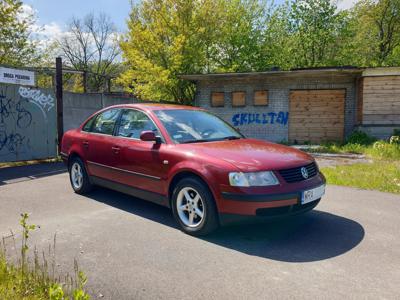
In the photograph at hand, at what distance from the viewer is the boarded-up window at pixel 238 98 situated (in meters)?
17.5

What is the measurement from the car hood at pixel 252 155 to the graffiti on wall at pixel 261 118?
12449 mm

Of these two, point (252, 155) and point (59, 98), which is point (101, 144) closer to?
point (252, 155)

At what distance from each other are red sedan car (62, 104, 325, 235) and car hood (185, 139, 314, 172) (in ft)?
0.04

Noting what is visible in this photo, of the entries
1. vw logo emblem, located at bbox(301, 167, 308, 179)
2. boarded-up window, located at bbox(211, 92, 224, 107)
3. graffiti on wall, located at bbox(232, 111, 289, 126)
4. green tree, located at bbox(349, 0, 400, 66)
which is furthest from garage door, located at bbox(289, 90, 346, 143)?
green tree, located at bbox(349, 0, 400, 66)

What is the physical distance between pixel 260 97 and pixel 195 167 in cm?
1381

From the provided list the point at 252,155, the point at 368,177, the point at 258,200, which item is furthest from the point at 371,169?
the point at 258,200

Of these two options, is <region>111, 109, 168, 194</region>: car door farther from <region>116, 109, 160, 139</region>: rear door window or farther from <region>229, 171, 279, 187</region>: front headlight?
<region>229, 171, 279, 187</region>: front headlight

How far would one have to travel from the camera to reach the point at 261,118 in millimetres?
17250

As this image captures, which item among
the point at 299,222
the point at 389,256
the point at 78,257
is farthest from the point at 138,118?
the point at 389,256

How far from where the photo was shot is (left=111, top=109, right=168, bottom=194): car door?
15.1 feet

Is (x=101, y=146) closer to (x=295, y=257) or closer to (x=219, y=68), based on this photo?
(x=295, y=257)

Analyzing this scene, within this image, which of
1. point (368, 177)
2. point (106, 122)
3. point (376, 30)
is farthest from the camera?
point (376, 30)

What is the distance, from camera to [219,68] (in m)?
24.5

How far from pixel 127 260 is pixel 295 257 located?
68.8 inches
